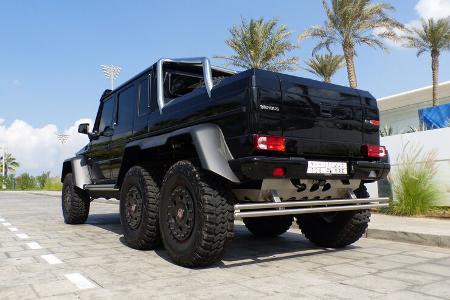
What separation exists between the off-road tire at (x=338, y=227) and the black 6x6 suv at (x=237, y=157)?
0.01 metres

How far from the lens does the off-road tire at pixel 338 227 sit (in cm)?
488

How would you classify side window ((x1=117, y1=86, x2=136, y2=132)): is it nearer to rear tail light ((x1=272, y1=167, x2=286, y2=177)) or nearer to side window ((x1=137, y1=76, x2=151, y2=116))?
side window ((x1=137, y1=76, x2=151, y2=116))

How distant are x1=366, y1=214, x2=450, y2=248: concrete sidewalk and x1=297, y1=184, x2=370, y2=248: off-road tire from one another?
101 centimetres

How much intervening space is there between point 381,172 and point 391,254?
1008 millimetres

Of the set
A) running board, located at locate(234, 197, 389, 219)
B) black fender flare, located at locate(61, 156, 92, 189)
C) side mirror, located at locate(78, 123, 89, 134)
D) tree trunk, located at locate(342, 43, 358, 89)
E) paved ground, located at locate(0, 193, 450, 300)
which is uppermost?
tree trunk, located at locate(342, 43, 358, 89)

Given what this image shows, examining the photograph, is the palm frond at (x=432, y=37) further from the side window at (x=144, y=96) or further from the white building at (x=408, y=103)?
the side window at (x=144, y=96)

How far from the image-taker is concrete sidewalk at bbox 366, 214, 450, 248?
212 inches

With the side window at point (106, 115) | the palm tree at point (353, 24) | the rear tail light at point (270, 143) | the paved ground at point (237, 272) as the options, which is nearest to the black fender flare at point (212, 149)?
the rear tail light at point (270, 143)

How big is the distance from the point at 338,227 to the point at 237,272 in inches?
68.0

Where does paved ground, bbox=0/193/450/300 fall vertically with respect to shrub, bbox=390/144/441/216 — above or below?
below

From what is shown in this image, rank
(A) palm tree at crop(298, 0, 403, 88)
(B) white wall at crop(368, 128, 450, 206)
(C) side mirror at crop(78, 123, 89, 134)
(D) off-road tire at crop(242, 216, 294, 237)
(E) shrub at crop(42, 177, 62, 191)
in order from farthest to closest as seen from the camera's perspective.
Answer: (E) shrub at crop(42, 177, 62, 191) → (A) palm tree at crop(298, 0, 403, 88) → (B) white wall at crop(368, 128, 450, 206) → (C) side mirror at crop(78, 123, 89, 134) → (D) off-road tire at crop(242, 216, 294, 237)

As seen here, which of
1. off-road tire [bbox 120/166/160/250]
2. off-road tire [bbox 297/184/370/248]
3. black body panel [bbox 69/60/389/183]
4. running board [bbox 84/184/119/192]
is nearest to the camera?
black body panel [bbox 69/60/389/183]

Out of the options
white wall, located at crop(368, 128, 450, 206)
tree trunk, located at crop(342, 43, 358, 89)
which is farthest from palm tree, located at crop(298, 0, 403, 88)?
white wall, located at crop(368, 128, 450, 206)

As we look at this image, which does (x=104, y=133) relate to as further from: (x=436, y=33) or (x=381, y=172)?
(x=436, y=33)
